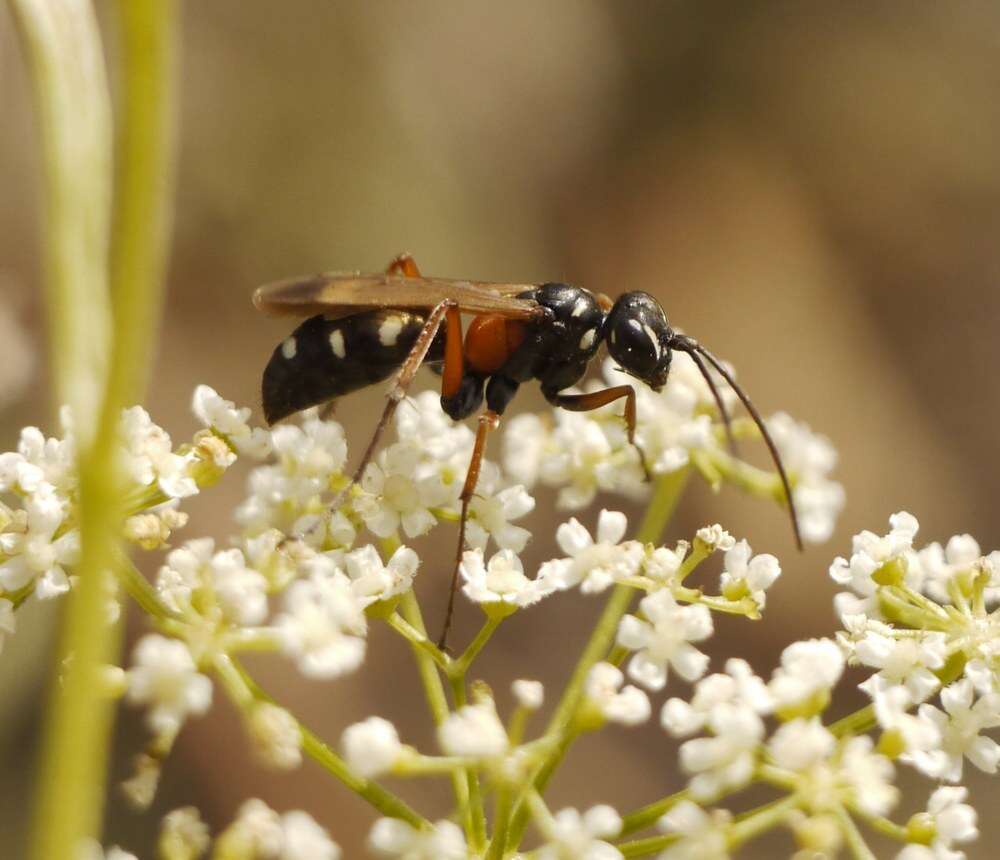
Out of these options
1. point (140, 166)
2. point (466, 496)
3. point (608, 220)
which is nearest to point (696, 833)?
point (466, 496)

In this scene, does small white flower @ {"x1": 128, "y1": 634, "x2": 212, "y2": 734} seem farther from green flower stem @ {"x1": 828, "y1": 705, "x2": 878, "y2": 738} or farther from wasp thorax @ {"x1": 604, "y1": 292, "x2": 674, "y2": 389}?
wasp thorax @ {"x1": 604, "y1": 292, "x2": 674, "y2": 389}

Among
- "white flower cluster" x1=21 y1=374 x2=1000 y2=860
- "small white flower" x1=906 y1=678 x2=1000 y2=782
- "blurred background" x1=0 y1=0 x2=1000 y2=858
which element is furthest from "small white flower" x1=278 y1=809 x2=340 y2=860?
"blurred background" x1=0 y1=0 x2=1000 y2=858

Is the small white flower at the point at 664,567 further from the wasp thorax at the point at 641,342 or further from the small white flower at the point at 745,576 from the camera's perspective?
the wasp thorax at the point at 641,342

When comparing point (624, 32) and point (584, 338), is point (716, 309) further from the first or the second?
point (584, 338)

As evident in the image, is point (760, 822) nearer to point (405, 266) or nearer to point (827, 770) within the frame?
point (827, 770)

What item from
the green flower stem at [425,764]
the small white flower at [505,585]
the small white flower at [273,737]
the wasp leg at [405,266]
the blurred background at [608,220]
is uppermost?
the blurred background at [608,220]

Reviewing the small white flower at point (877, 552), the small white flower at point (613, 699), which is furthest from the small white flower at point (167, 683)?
the small white flower at point (877, 552)

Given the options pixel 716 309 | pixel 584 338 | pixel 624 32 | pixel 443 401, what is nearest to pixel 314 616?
pixel 443 401
